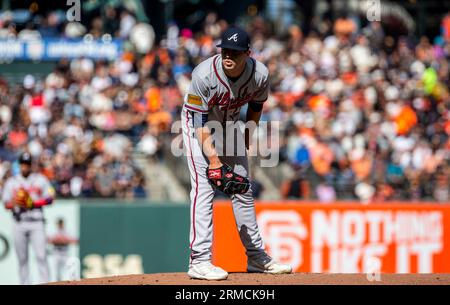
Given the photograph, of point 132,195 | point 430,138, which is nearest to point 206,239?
point 132,195

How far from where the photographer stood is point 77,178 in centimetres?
1520

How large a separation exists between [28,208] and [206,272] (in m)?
5.49

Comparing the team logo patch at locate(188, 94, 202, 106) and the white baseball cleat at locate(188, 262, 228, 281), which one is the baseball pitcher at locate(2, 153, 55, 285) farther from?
the team logo patch at locate(188, 94, 202, 106)

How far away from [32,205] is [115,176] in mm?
3117

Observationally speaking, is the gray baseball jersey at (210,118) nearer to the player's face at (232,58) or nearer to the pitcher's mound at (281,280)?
the player's face at (232,58)

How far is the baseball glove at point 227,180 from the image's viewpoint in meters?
7.38

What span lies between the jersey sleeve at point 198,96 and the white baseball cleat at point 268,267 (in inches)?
56.6

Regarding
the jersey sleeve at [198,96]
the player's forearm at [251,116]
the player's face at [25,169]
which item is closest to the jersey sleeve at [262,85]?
the player's forearm at [251,116]

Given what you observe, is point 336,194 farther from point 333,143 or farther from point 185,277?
point 185,277

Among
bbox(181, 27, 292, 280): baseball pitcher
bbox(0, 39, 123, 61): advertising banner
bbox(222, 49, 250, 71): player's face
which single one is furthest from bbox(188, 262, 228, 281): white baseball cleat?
bbox(0, 39, 123, 61): advertising banner

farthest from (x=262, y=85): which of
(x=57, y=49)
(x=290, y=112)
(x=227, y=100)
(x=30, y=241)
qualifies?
(x=57, y=49)

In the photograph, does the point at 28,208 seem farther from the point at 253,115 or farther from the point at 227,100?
the point at 227,100

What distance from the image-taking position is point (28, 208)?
484 inches

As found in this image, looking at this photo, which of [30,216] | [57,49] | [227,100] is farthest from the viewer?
[57,49]
